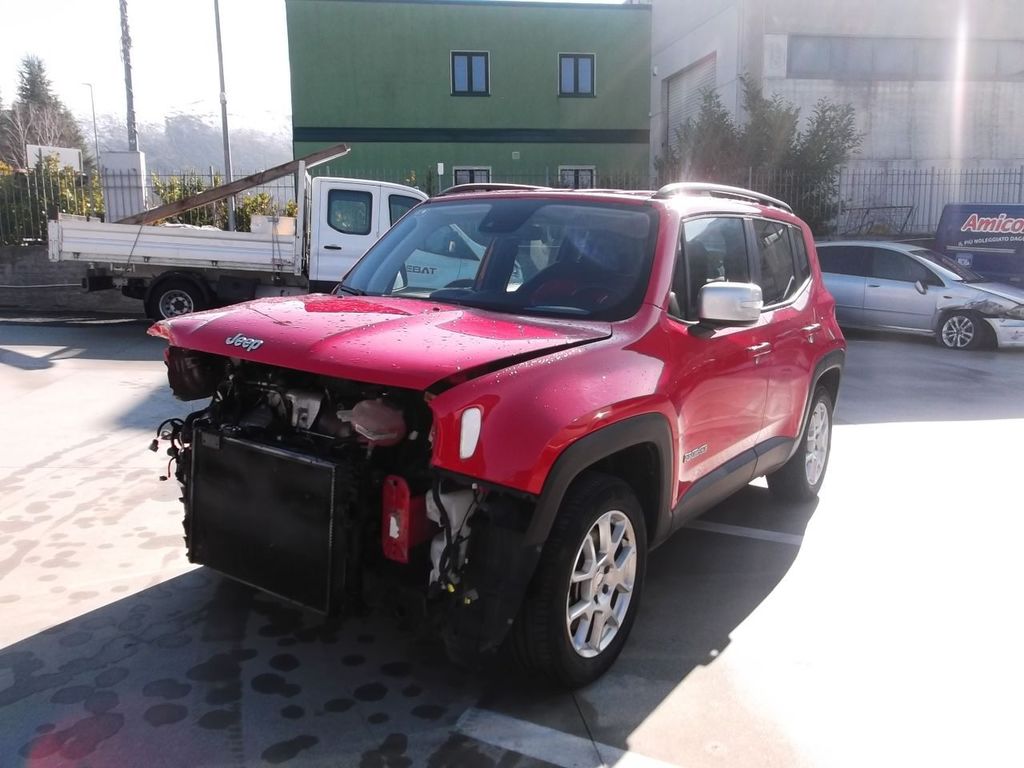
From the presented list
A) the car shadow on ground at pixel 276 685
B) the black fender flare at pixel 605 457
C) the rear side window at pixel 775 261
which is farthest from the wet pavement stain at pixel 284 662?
the rear side window at pixel 775 261

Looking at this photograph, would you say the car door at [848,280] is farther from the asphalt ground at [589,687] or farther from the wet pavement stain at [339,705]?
the wet pavement stain at [339,705]

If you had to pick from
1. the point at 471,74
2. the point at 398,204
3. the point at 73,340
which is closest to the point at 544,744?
the point at 398,204

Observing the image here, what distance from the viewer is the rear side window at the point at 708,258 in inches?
148

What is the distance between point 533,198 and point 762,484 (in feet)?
9.54

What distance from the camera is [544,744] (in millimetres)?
2854

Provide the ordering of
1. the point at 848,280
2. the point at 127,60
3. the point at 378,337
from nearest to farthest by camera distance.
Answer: the point at 378,337
the point at 848,280
the point at 127,60

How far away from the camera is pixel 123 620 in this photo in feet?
12.0

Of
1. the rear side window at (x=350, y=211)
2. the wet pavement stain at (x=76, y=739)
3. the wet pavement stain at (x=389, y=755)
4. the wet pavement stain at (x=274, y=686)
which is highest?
the rear side window at (x=350, y=211)

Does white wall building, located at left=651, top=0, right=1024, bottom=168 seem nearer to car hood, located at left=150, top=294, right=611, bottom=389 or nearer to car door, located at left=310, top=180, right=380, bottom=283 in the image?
car door, located at left=310, top=180, right=380, bottom=283

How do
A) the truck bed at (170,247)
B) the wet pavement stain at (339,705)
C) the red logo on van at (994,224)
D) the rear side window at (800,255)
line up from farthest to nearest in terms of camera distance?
1. the red logo on van at (994,224)
2. the truck bed at (170,247)
3. the rear side window at (800,255)
4. the wet pavement stain at (339,705)

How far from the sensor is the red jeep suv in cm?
276

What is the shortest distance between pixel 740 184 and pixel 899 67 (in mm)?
8195

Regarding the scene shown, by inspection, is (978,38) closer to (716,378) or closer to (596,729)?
(716,378)

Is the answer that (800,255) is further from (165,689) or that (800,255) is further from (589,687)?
(165,689)
